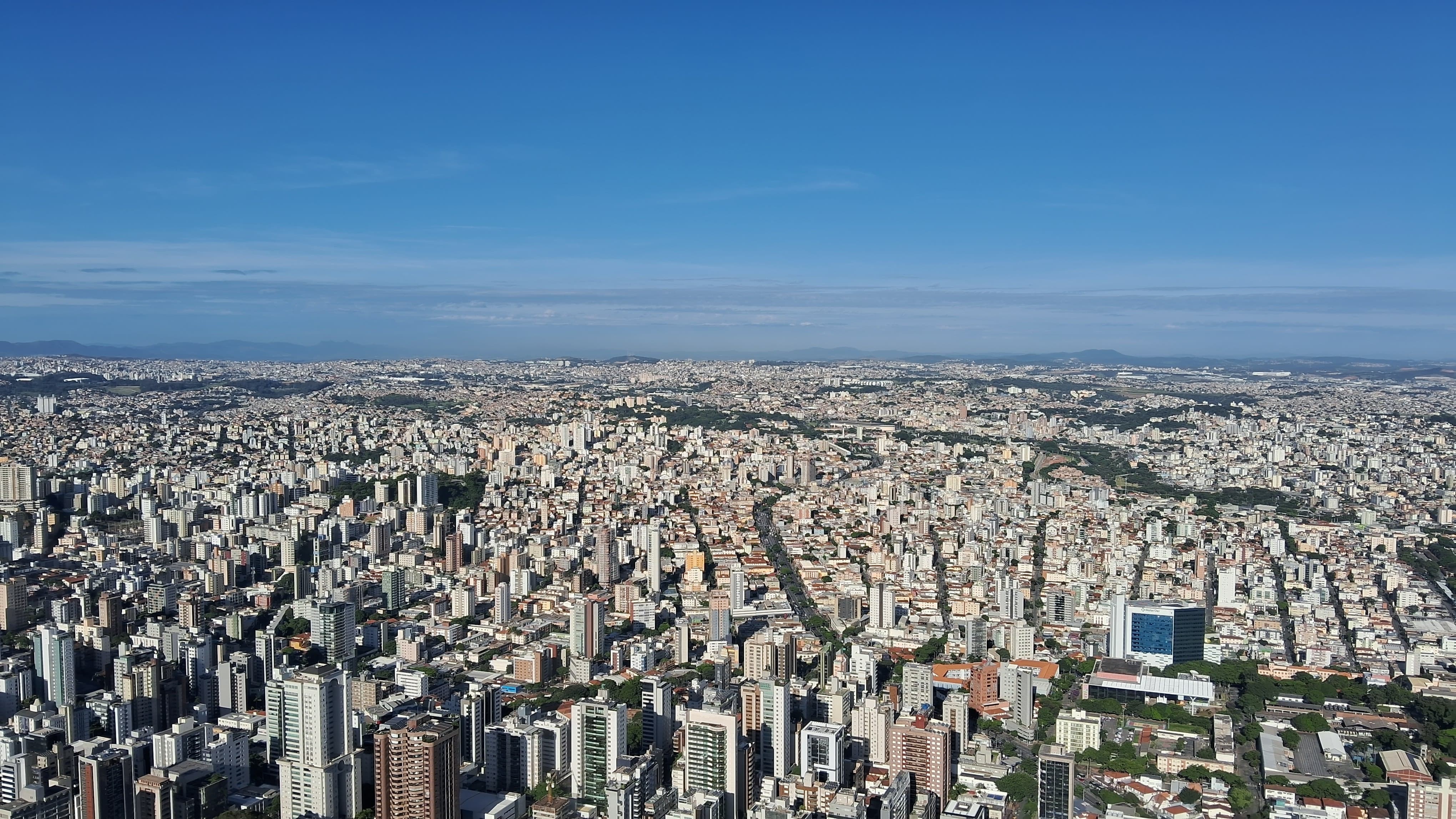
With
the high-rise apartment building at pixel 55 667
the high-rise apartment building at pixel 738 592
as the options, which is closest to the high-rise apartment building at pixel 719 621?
the high-rise apartment building at pixel 738 592

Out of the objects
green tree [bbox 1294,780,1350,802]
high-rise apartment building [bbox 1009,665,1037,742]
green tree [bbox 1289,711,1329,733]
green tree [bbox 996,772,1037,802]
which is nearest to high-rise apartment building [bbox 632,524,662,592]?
high-rise apartment building [bbox 1009,665,1037,742]

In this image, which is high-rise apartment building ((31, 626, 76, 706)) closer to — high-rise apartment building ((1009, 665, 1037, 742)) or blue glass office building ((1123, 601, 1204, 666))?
high-rise apartment building ((1009, 665, 1037, 742))

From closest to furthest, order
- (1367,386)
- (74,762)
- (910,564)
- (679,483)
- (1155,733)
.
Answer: (74,762) → (1155,733) → (910,564) → (679,483) → (1367,386)

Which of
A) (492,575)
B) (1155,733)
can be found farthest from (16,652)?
(1155,733)

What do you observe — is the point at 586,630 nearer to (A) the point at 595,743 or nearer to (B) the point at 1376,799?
(A) the point at 595,743

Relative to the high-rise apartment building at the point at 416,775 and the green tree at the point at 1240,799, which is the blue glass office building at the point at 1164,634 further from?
the high-rise apartment building at the point at 416,775

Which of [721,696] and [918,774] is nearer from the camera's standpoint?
[918,774]

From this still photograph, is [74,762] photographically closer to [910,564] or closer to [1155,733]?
[1155,733]
